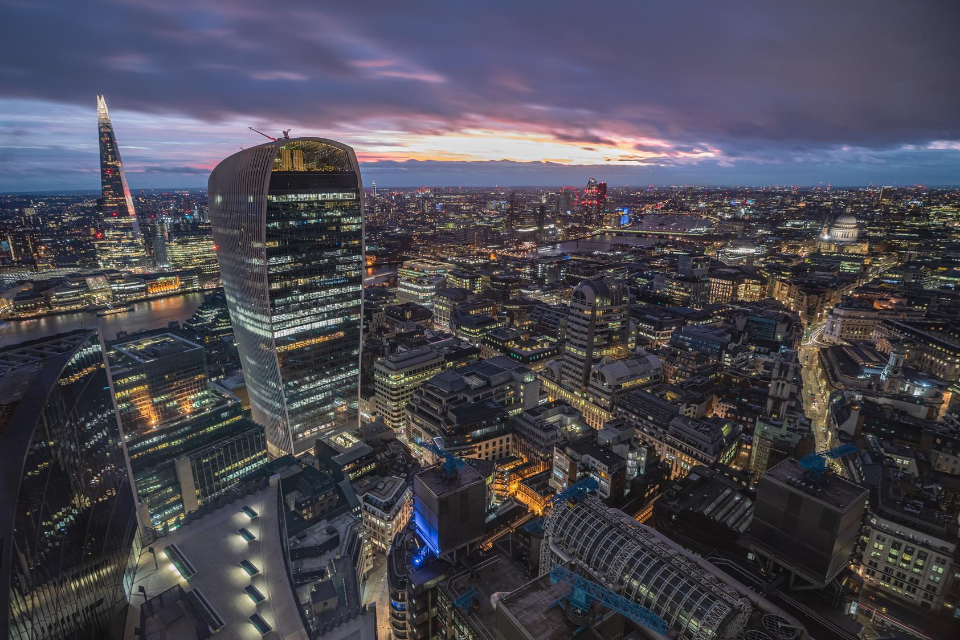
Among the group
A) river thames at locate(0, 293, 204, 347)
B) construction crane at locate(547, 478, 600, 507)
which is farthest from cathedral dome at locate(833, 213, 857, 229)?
river thames at locate(0, 293, 204, 347)

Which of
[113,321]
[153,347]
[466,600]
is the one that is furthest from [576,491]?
[113,321]

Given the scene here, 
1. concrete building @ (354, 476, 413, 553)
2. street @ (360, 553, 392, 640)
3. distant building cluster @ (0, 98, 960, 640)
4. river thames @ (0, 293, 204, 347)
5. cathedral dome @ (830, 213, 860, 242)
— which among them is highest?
cathedral dome @ (830, 213, 860, 242)

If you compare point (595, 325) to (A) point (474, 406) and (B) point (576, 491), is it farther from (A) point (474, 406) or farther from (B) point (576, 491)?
(B) point (576, 491)

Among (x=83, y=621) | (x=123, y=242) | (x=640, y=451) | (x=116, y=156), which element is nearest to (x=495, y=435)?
(x=640, y=451)

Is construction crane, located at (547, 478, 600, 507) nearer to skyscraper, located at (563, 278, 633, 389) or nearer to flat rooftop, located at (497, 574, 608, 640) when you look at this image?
flat rooftop, located at (497, 574, 608, 640)

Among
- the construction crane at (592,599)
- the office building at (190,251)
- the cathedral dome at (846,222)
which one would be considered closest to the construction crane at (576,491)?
the construction crane at (592,599)

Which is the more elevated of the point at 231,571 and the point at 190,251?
the point at 231,571
